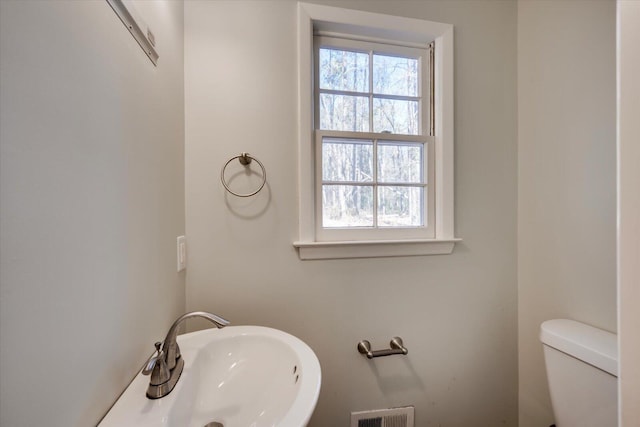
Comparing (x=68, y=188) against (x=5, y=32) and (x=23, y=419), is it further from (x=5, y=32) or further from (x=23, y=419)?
(x=23, y=419)

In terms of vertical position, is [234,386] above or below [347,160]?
below

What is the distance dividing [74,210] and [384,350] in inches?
47.1

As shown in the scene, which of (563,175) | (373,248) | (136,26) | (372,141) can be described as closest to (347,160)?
(372,141)

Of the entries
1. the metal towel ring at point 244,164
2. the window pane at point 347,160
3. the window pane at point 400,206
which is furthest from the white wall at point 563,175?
the metal towel ring at point 244,164

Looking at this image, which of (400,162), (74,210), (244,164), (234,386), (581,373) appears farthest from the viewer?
(400,162)

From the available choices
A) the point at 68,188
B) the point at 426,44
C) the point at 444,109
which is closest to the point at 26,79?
the point at 68,188

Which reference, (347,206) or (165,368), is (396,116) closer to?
(347,206)

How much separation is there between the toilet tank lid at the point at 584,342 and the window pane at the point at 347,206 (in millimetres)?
859

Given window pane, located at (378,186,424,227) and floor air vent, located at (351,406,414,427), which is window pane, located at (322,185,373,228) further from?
floor air vent, located at (351,406,414,427)

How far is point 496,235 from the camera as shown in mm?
1275

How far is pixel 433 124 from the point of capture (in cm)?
125

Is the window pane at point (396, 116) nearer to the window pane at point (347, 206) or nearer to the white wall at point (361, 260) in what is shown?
the white wall at point (361, 260)

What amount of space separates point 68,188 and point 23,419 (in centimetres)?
34

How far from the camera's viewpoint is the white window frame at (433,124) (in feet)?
3.54
